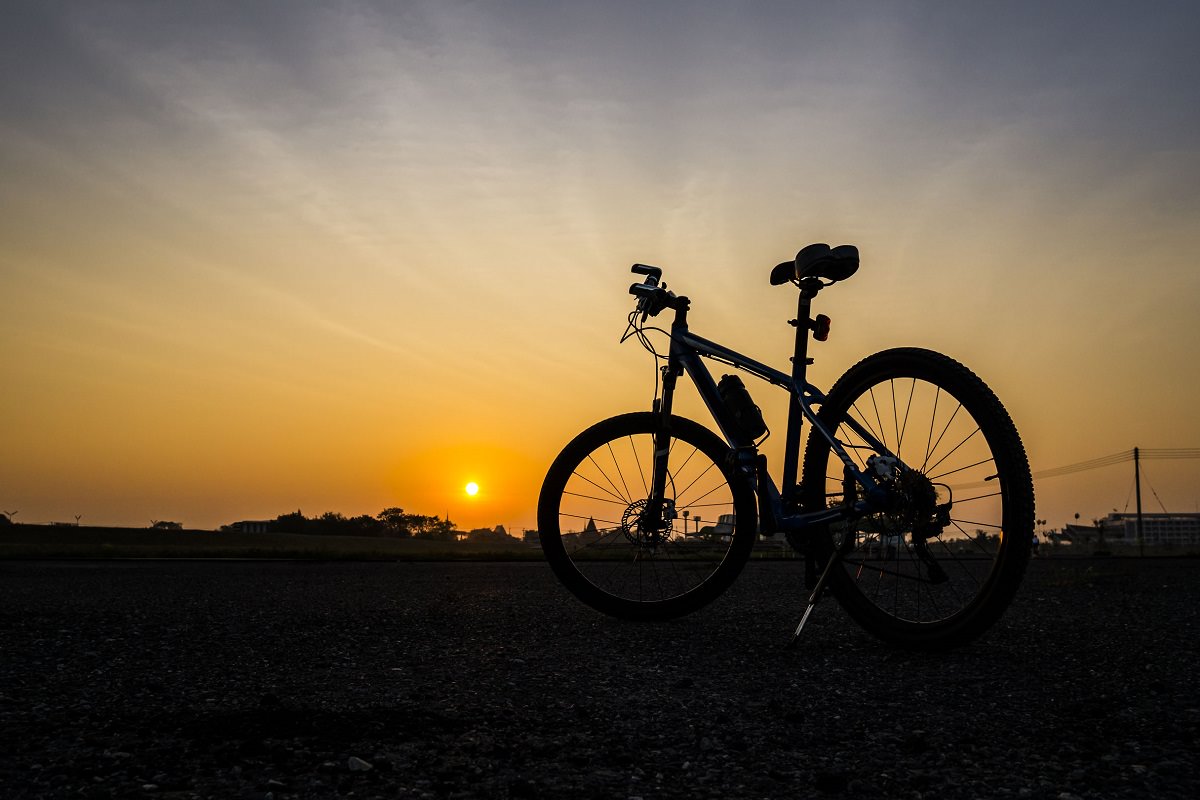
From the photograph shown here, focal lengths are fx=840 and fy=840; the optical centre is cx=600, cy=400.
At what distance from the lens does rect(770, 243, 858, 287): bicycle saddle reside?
175 inches

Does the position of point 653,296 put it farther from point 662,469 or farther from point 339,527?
point 339,527

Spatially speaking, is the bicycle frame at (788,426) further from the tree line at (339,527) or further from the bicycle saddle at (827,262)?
the tree line at (339,527)

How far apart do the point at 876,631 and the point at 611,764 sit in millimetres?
2209

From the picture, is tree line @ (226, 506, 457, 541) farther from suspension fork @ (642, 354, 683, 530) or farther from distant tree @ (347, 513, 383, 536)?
suspension fork @ (642, 354, 683, 530)

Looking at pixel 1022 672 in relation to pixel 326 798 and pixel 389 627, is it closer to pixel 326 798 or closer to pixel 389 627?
pixel 326 798

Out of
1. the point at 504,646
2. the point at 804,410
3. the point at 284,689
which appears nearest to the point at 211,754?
the point at 284,689

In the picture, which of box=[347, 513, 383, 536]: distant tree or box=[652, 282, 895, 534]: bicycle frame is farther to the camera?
box=[347, 513, 383, 536]: distant tree

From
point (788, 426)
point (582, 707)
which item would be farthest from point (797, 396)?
point (582, 707)

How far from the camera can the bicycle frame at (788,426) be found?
14.0ft

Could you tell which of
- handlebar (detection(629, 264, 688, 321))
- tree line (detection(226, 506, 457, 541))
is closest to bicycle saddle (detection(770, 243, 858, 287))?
handlebar (detection(629, 264, 688, 321))

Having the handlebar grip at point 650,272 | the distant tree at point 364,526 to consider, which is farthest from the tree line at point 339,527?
the handlebar grip at point 650,272

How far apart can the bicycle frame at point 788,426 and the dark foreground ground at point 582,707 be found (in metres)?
0.64

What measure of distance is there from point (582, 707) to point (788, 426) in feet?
7.69

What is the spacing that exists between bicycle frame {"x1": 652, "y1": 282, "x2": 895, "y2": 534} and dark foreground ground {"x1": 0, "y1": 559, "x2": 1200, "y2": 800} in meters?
0.64
